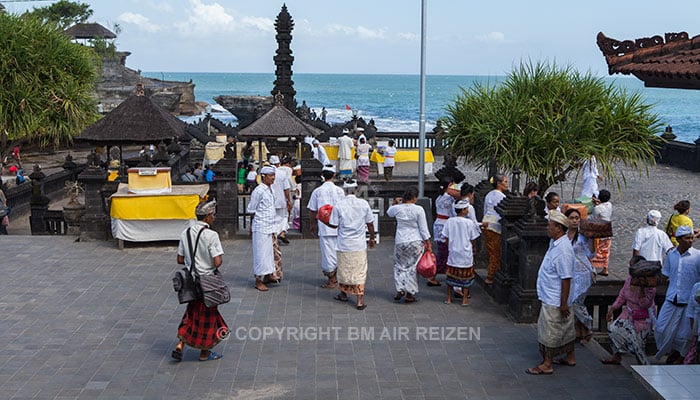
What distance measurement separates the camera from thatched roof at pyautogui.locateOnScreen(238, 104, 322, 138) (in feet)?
69.5

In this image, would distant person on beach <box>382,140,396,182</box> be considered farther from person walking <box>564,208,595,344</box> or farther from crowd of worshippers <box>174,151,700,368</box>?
person walking <box>564,208,595,344</box>

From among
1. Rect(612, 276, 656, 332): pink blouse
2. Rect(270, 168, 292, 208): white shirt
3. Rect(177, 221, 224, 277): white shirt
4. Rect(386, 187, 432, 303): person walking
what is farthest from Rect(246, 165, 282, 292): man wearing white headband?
Rect(612, 276, 656, 332): pink blouse

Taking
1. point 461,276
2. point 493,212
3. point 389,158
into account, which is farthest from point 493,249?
point 389,158

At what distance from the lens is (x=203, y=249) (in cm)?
925

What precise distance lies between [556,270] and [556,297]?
301 millimetres

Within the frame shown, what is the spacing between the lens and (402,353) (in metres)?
9.69

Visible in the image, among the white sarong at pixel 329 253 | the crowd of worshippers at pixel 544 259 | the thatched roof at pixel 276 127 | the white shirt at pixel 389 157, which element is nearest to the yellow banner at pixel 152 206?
the crowd of worshippers at pixel 544 259

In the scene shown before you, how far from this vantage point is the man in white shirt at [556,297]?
28.3 ft

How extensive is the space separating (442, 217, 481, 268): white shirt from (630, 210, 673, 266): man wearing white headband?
2161 millimetres

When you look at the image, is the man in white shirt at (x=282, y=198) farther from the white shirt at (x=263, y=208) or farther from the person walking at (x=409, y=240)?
the person walking at (x=409, y=240)

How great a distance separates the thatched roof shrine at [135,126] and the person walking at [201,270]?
29.6ft

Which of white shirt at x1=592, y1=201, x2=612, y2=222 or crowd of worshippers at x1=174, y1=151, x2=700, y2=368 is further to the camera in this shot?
white shirt at x1=592, y1=201, x2=612, y2=222

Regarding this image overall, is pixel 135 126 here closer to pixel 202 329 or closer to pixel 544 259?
pixel 202 329

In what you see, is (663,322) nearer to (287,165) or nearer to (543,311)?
(543,311)
